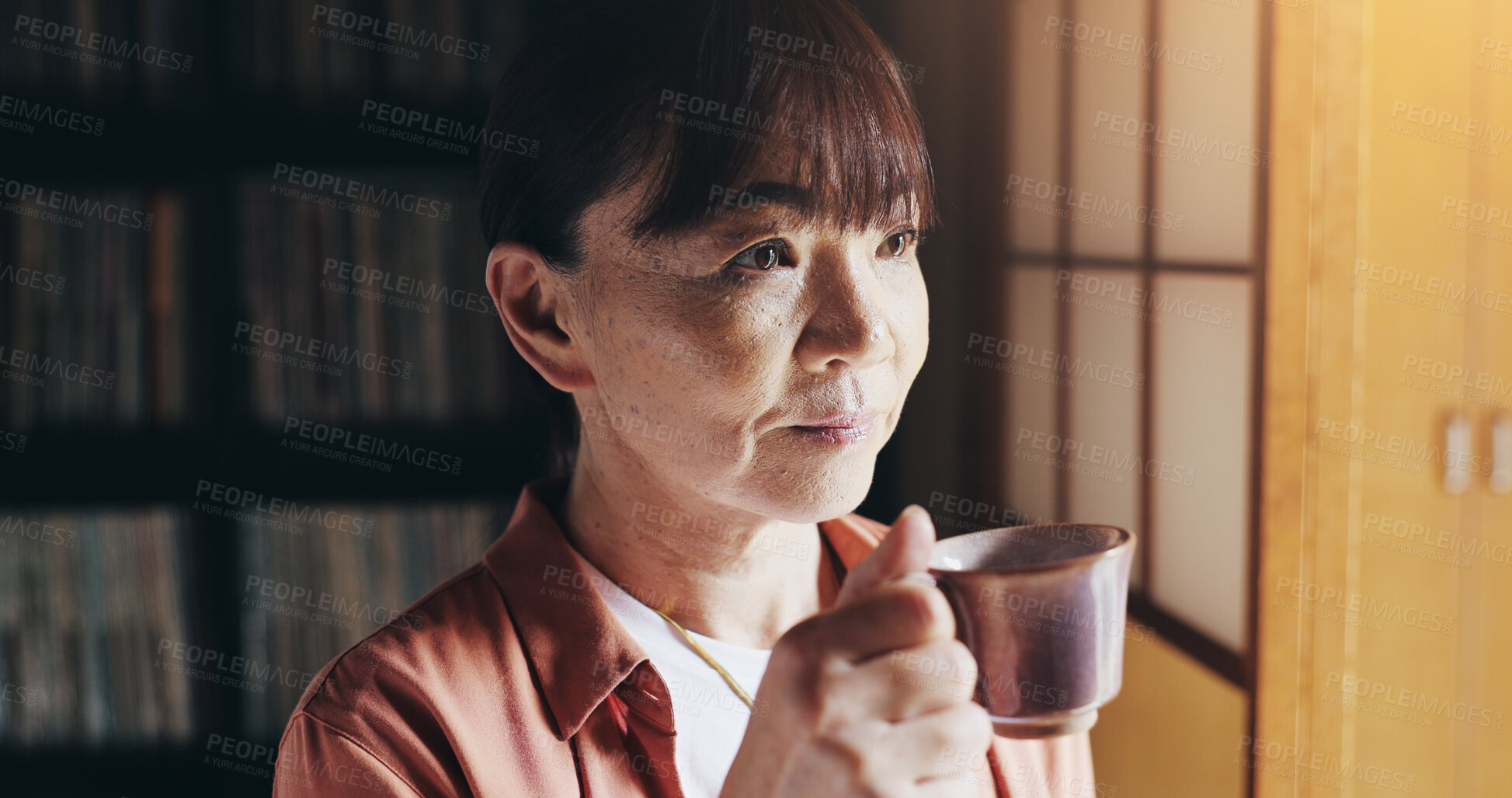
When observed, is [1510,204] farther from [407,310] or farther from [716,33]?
[407,310]

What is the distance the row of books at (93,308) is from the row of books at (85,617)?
6.4 inches

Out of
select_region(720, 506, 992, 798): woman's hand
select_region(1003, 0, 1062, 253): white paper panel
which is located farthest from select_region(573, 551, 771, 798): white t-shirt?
select_region(1003, 0, 1062, 253): white paper panel

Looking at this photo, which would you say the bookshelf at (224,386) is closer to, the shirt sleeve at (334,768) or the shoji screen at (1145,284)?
the shoji screen at (1145,284)

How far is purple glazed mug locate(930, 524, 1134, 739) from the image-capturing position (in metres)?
Answer: 0.62

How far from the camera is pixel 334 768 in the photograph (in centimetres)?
75

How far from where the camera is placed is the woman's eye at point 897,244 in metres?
0.82

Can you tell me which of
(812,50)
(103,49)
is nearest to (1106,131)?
(812,50)

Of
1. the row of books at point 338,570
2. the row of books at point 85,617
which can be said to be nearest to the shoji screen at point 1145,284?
the row of books at point 338,570

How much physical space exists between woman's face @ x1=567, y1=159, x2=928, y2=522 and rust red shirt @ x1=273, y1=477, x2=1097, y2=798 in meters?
0.17

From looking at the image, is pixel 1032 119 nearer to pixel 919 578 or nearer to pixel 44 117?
pixel 919 578

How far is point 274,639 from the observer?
4.67 ft

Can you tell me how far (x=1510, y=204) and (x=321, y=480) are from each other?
5.20 ft

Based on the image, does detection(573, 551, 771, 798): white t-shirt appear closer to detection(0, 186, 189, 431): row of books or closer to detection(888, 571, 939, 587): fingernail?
detection(888, 571, 939, 587): fingernail

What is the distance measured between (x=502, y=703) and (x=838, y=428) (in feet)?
1.21
